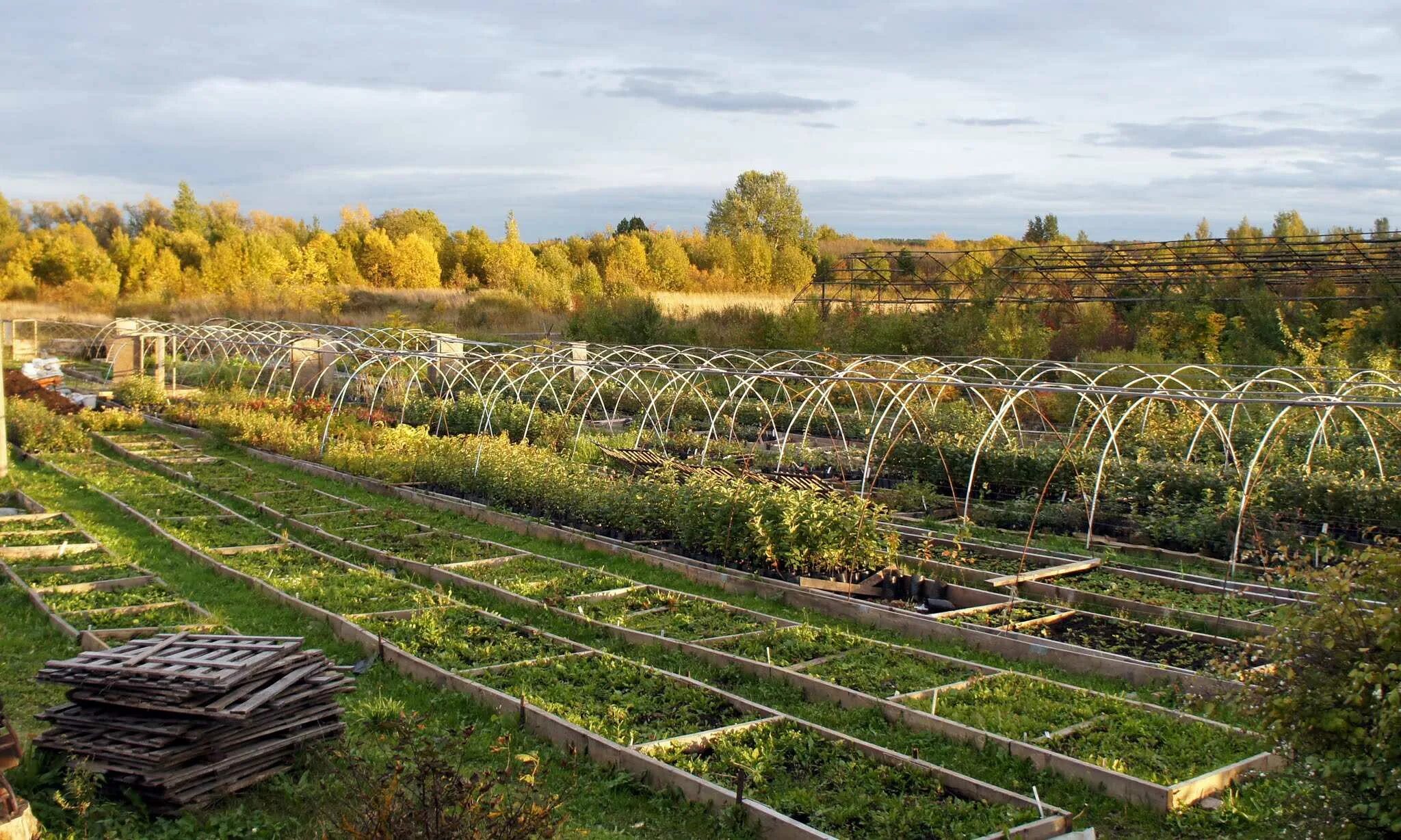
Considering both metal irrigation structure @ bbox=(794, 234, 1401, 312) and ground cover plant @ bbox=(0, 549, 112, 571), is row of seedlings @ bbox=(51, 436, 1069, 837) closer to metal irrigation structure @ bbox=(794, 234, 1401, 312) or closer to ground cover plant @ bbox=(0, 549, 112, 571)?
ground cover plant @ bbox=(0, 549, 112, 571)

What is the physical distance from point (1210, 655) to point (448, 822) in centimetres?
562

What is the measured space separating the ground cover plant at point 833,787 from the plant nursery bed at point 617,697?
13.7 inches

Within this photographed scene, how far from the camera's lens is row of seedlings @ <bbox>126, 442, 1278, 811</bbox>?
5.76m

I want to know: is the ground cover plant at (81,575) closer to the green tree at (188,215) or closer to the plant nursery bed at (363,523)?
the plant nursery bed at (363,523)

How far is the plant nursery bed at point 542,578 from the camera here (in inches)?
366

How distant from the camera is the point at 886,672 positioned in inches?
291

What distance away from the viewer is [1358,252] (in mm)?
23219

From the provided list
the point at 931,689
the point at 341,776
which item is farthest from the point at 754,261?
the point at 341,776

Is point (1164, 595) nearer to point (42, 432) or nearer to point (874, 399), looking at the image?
point (874, 399)

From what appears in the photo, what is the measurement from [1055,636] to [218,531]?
331 inches

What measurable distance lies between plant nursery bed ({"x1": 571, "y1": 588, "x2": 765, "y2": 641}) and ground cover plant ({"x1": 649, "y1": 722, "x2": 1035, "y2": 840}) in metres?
2.04

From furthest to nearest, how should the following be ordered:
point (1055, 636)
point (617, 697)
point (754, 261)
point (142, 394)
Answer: point (754, 261)
point (142, 394)
point (1055, 636)
point (617, 697)

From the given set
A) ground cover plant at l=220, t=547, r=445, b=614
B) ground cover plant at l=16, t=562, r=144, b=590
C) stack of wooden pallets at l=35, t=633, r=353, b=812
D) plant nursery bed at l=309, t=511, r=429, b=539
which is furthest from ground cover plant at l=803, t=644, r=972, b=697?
ground cover plant at l=16, t=562, r=144, b=590

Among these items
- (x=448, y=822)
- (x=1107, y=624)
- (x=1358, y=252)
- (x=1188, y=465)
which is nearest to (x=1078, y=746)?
(x=1107, y=624)
